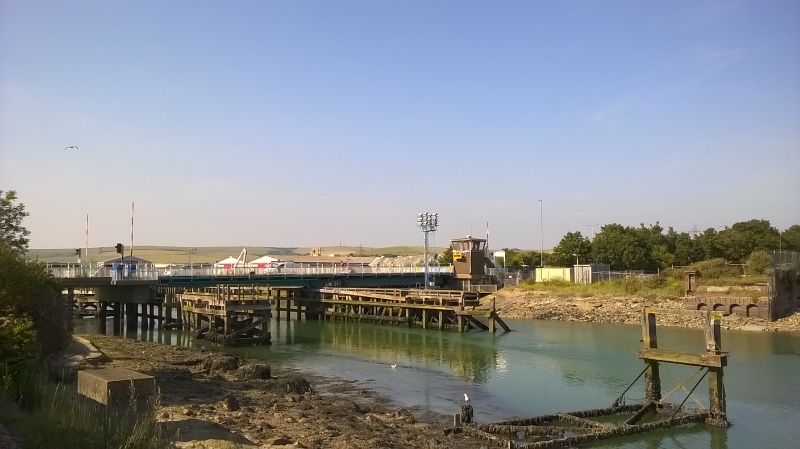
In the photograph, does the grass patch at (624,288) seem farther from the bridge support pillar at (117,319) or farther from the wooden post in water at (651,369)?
the bridge support pillar at (117,319)

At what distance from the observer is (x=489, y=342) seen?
4203 centimetres

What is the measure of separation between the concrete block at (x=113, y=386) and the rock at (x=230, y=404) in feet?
16.1

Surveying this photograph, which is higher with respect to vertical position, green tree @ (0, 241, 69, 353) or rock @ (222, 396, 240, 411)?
green tree @ (0, 241, 69, 353)

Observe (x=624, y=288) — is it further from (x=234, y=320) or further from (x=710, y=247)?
(x=234, y=320)

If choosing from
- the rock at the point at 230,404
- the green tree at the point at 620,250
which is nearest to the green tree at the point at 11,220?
the rock at the point at 230,404

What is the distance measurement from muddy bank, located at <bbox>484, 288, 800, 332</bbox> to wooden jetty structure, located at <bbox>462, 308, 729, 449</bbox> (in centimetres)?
2665

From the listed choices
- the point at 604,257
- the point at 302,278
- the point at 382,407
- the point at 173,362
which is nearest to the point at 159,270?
the point at 302,278

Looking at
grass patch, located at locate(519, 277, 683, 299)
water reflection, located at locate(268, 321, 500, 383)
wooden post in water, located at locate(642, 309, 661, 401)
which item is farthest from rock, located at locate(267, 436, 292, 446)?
grass patch, located at locate(519, 277, 683, 299)

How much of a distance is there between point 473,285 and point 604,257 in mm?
20912

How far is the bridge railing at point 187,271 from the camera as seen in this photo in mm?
45094

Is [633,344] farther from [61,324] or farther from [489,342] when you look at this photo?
[61,324]

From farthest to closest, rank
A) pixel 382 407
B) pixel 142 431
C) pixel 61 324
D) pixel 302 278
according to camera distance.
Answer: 1. pixel 302 278
2. pixel 61 324
3. pixel 382 407
4. pixel 142 431

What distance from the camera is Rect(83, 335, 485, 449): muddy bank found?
1544 cm

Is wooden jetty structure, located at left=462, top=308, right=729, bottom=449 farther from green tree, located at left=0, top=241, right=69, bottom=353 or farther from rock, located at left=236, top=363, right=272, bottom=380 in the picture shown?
green tree, located at left=0, top=241, right=69, bottom=353
